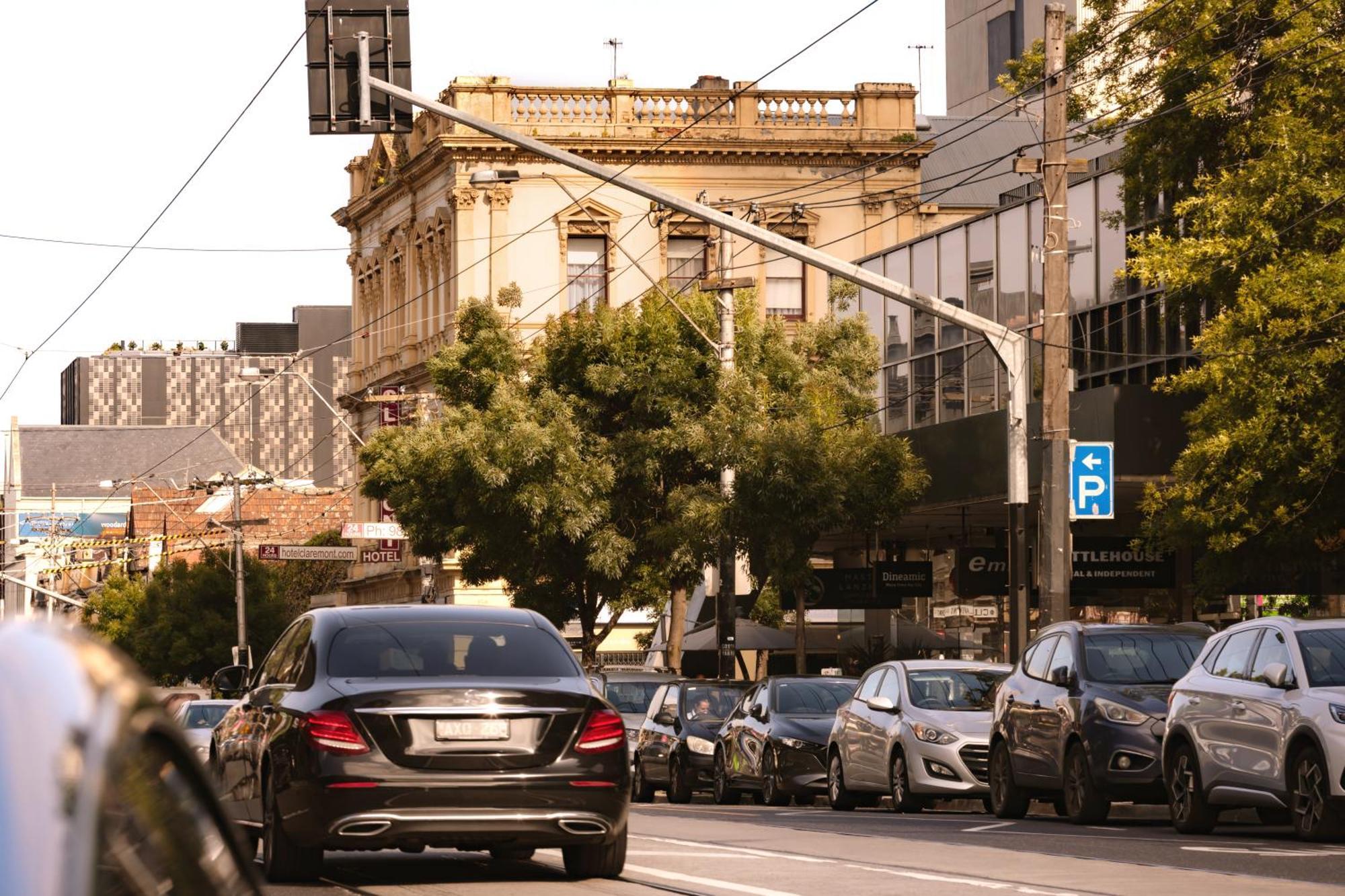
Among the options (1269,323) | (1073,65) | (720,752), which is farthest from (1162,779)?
(1073,65)

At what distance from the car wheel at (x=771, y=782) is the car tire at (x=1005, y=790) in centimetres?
485

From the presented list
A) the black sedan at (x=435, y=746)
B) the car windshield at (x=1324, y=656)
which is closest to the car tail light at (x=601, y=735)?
the black sedan at (x=435, y=746)

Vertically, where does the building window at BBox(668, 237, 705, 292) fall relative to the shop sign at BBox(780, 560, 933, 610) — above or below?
above

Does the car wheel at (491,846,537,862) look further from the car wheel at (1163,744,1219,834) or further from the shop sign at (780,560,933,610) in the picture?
the shop sign at (780,560,933,610)

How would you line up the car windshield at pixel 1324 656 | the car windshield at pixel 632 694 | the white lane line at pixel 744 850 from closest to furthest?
1. the white lane line at pixel 744 850
2. the car windshield at pixel 1324 656
3. the car windshield at pixel 632 694

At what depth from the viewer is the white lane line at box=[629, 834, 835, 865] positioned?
14.4 metres

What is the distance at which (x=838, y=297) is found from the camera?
47.3 metres

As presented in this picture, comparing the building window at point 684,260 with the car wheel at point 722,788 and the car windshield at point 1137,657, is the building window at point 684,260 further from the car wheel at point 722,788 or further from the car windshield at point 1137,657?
the car windshield at point 1137,657

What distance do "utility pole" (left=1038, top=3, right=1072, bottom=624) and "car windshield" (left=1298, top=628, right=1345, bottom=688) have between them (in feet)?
23.4

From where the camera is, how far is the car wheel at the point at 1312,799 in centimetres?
1491

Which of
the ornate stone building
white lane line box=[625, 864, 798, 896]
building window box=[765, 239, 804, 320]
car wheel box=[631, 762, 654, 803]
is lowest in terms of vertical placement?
car wheel box=[631, 762, 654, 803]

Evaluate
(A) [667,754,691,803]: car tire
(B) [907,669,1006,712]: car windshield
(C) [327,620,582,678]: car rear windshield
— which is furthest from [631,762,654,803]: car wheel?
(C) [327,620,582,678]: car rear windshield

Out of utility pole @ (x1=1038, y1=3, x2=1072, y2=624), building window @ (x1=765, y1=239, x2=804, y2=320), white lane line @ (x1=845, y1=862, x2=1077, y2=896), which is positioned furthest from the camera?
building window @ (x1=765, y1=239, x2=804, y2=320)

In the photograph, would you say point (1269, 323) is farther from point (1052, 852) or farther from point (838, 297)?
point (838, 297)
